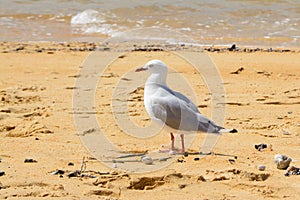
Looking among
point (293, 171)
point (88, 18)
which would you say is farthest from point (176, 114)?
point (88, 18)

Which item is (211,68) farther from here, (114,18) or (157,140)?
(114,18)

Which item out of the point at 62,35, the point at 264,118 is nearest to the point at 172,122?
the point at 264,118

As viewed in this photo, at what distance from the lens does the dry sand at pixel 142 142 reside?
3.95 m

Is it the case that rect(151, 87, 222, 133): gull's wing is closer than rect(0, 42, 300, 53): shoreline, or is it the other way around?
rect(151, 87, 222, 133): gull's wing

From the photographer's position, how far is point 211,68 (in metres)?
9.27

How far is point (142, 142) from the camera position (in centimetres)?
536

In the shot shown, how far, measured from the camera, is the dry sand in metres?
3.95

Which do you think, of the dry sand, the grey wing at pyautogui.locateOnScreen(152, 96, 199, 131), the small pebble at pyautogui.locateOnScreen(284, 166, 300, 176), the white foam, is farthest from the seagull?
the white foam

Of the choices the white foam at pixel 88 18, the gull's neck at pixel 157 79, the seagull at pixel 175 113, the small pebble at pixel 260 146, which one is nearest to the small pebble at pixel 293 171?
the small pebble at pixel 260 146

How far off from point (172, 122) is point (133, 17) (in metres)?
11.9

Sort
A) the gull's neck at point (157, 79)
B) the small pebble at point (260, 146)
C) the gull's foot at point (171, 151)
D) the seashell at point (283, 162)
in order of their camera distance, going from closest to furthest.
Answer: the seashell at point (283, 162)
the gull's foot at point (171, 151)
the small pebble at point (260, 146)
the gull's neck at point (157, 79)

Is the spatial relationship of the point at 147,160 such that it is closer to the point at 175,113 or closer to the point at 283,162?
the point at 175,113

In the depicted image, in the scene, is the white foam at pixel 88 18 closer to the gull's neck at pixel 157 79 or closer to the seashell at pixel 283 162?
the gull's neck at pixel 157 79

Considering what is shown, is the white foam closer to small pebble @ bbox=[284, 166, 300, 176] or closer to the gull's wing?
the gull's wing
